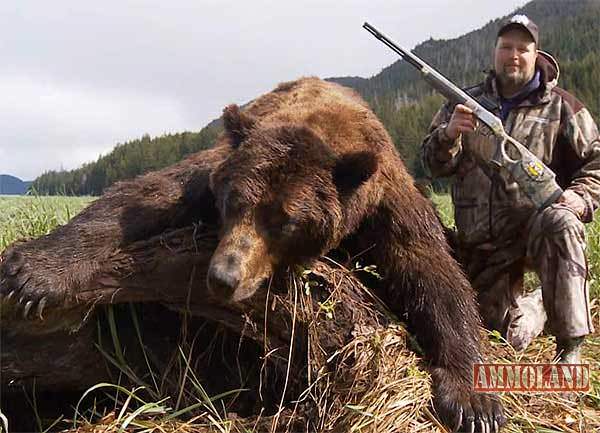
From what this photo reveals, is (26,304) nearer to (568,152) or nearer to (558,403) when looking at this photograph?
(558,403)

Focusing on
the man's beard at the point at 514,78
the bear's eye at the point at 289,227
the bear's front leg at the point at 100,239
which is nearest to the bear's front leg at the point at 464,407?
the bear's eye at the point at 289,227

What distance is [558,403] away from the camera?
2.96 metres

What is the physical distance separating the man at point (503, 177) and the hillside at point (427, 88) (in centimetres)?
369

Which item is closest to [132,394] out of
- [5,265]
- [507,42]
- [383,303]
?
[5,265]

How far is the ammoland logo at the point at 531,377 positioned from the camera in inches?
117

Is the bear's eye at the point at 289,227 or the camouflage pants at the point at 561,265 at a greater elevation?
the bear's eye at the point at 289,227

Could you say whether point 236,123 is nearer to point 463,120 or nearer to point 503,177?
point 463,120

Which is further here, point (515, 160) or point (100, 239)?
point (515, 160)

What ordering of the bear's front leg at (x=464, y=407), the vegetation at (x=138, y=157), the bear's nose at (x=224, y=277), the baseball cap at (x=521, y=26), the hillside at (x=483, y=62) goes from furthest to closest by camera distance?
the hillside at (x=483, y=62)
the vegetation at (x=138, y=157)
the baseball cap at (x=521, y=26)
the bear's front leg at (x=464, y=407)
the bear's nose at (x=224, y=277)

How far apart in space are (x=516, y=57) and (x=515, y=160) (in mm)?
826

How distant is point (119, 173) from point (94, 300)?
42.1 ft

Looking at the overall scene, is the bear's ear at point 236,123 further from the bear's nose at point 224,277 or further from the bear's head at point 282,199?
the bear's nose at point 224,277

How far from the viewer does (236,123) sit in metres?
3.14

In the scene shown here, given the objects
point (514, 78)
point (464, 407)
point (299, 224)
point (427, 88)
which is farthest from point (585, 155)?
point (427, 88)
